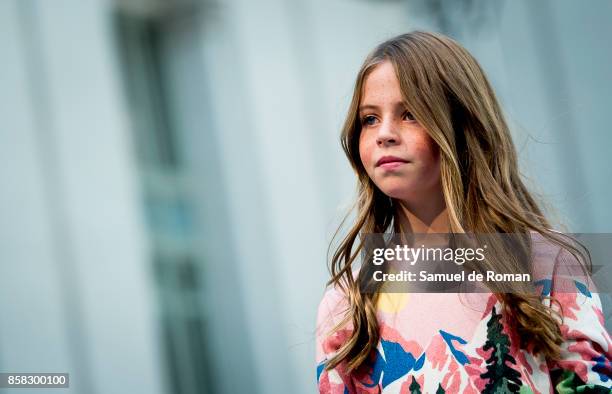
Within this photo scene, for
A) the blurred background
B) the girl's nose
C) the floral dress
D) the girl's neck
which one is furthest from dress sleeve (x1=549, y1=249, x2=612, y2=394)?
the blurred background

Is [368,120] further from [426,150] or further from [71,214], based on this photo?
[71,214]

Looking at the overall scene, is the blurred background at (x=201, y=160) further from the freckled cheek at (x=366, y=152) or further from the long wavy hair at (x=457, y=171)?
the freckled cheek at (x=366, y=152)

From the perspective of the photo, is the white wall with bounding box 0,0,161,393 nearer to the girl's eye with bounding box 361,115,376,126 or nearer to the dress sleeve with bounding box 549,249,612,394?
the girl's eye with bounding box 361,115,376,126

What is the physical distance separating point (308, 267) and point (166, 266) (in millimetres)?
460

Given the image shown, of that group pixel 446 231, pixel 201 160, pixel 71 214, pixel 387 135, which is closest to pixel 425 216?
pixel 446 231

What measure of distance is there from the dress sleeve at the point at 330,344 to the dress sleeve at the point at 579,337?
0.29m

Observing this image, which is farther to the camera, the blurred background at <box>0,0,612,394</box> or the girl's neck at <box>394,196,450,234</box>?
the blurred background at <box>0,0,612,394</box>

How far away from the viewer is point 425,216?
1.21 m

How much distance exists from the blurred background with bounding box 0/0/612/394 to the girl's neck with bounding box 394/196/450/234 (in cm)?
69

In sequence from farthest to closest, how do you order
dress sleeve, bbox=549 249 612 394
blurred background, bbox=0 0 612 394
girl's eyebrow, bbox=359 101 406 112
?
blurred background, bbox=0 0 612 394 → girl's eyebrow, bbox=359 101 406 112 → dress sleeve, bbox=549 249 612 394

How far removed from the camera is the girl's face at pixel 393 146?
3.76ft

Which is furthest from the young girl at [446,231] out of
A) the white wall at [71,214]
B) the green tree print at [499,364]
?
the white wall at [71,214]

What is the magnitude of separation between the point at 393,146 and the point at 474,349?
29cm

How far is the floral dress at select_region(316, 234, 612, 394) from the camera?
106 cm
